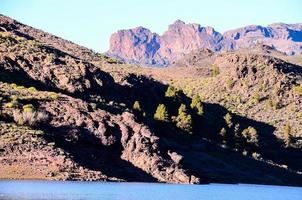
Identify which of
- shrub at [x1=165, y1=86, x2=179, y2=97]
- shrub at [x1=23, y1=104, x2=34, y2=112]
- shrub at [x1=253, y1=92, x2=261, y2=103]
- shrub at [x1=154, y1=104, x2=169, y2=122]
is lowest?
shrub at [x1=23, y1=104, x2=34, y2=112]

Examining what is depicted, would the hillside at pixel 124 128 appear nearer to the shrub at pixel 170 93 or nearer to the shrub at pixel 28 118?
the shrub at pixel 28 118

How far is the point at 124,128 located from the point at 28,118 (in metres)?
16.7

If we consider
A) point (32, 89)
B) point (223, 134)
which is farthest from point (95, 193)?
point (223, 134)

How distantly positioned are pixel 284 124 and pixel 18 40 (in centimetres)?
6923

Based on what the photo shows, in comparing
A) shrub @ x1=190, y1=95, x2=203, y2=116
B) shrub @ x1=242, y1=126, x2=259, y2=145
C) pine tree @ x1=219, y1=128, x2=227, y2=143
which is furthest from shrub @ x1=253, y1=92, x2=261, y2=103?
pine tree @ x1=219, y1=128, x2=227, y2=143

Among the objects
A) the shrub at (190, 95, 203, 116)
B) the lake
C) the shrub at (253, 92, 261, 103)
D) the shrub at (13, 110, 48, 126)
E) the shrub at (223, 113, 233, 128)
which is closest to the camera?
the lake

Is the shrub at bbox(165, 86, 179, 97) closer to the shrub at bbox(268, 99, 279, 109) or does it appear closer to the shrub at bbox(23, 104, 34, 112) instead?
the shrub at bbox(268, 99, 279, 109)

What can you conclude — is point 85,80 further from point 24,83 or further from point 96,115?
point 96,115

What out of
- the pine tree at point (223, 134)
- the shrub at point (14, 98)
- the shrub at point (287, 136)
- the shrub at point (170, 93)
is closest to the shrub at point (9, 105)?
the shrub at point (14, 98)

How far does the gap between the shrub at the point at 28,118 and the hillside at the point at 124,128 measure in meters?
0.15

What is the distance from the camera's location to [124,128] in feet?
379

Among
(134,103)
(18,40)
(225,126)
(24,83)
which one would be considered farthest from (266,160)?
(18,40)

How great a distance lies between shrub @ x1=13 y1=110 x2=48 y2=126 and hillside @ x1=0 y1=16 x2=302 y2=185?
150 mm

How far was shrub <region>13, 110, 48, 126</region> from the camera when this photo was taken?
4171 inches
